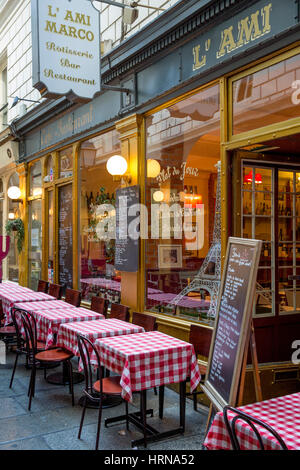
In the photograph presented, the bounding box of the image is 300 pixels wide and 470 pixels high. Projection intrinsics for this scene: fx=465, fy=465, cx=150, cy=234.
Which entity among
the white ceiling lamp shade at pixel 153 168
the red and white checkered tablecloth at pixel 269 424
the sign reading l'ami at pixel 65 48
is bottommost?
the red and white checkered tablecloth at pixel 269 424

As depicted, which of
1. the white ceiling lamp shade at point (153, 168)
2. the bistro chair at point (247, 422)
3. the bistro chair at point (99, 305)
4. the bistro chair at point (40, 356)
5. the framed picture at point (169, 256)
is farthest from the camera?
the white ceiling lamp shade at point (153, 168)

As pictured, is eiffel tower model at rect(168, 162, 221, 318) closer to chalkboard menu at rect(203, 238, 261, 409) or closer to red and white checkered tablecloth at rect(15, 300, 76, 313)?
chalkboard menu at rect(203, 238, 261, 409)

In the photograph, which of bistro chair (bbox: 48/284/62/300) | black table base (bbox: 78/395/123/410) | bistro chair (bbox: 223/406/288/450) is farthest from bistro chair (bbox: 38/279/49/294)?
bistro chair (bbox: 223/406/288/450)

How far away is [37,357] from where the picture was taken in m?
5.73

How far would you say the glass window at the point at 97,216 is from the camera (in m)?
8.34

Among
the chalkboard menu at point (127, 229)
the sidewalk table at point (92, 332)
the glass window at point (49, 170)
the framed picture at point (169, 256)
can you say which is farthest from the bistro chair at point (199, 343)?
the glass window at point (49, 170)

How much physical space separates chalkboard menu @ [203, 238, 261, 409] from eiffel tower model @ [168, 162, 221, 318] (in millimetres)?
1811

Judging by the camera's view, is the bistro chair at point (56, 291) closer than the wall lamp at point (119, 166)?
No

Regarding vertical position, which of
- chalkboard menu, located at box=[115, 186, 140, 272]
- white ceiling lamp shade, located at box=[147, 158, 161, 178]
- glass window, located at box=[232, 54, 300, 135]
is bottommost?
A: chalkboard menu, located at box=[115, 186, 140, 272]

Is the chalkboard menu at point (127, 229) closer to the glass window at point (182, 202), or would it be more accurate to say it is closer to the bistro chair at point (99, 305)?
the glass window at point (182, 202)

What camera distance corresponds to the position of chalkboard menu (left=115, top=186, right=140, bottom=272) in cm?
729

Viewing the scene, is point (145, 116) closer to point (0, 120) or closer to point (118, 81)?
point (118, 81)
